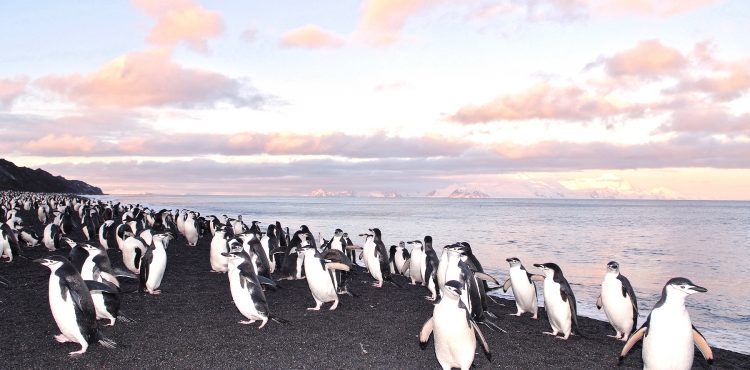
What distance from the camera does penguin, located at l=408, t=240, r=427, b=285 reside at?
48.3 ft

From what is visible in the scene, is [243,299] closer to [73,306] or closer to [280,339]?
[280,339]

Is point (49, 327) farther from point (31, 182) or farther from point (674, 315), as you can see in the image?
point (31, 182)

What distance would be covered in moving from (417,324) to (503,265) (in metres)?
12.9

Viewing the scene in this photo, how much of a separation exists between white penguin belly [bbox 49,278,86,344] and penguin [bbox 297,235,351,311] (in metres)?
4.28

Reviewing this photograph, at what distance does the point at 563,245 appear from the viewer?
108 ft

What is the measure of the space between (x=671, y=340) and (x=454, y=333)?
8.94 ft

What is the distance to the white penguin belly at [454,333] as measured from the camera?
23.6 feet

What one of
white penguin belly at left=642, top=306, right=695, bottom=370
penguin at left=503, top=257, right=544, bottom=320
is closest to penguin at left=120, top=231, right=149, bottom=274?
penguin at left=503, top=257, right=544, bottom=320

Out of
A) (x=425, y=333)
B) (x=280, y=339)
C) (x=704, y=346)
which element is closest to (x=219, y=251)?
(x=280, y=339)

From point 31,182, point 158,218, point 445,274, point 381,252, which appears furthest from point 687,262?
point 31,182

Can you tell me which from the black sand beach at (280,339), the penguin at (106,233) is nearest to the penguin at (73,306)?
the black sand beach at (280,339)

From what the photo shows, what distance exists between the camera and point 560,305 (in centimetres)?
956

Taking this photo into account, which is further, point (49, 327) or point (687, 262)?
point (687, 262)

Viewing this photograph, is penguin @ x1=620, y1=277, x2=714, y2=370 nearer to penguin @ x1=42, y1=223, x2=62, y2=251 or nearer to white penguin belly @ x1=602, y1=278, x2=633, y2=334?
white penguin belly @ x1=602, y1=278, x2=633, y2=334
